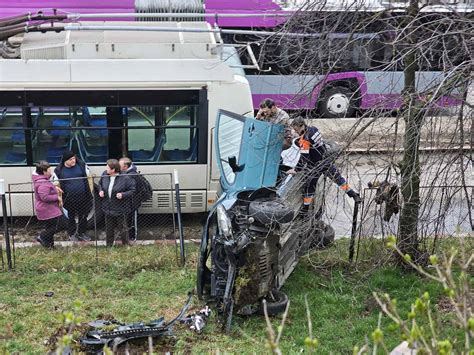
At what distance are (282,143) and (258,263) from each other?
198 cm

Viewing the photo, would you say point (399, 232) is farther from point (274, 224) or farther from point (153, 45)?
point (153, 45)

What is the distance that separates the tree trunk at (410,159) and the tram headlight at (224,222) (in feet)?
6.92

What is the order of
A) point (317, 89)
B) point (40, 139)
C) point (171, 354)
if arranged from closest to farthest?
point (171, 354)
point (317, 89)
point (40, 139)

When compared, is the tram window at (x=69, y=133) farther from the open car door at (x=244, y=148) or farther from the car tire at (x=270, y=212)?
the car tire at (x=270, y=212)

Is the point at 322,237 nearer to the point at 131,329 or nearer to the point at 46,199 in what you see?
the point at 131,329

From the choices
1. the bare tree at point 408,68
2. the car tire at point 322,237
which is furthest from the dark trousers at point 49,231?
the bare tree at point 408,68

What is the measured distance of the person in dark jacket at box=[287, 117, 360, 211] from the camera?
8.30 m

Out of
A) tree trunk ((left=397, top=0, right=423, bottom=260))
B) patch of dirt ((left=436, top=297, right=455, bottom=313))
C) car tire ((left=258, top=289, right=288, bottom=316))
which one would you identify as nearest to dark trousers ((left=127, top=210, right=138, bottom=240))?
car tire ((left=258, top=289, right=288, bottom=316))

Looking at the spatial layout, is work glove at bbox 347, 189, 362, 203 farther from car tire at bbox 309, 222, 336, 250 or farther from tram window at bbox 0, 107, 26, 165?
tram window at bbox 0, 107, 26, 165

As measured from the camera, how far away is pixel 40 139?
1179 cm

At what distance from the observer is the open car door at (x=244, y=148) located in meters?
8.85

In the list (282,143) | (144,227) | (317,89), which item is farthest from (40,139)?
(317,89)

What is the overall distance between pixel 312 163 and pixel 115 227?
368cm

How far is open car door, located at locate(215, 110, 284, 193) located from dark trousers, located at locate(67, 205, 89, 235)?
307 cm
